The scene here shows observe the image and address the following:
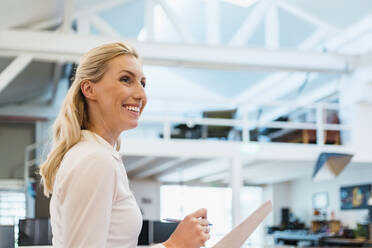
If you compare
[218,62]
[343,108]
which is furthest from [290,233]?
[218,62]

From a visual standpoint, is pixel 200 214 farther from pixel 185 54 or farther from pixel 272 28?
pixel 272 28

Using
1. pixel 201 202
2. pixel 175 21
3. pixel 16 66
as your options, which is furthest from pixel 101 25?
pixel 201 202

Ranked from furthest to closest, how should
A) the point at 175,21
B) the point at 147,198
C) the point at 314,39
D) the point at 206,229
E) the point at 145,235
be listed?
1. the point at 147,198
2. the point at 314,39
3. the point at 175,21
4. the point at 145,235
5. the point at 206,229

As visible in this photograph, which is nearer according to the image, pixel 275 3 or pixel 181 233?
pixel 181 233

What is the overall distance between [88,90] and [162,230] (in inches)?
170

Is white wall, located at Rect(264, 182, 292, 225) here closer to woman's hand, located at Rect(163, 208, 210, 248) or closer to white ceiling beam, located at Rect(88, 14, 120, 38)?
white ceiling beam, located at Rect(88, 14, 120, 38)

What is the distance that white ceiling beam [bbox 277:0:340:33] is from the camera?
10844 mm

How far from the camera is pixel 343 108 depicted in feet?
36.6

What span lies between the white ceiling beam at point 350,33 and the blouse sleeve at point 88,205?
9.73m

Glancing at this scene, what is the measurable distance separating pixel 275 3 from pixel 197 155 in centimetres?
329

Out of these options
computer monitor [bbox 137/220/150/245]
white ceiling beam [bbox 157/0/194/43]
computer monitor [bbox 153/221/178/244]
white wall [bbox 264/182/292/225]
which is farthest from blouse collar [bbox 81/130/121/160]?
white wall [bbox 264/182/292/225]

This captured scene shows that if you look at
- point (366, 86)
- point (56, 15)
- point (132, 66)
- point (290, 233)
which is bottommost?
point (290, 233)

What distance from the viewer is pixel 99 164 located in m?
1.02

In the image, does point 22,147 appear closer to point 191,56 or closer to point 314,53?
point 191,56
